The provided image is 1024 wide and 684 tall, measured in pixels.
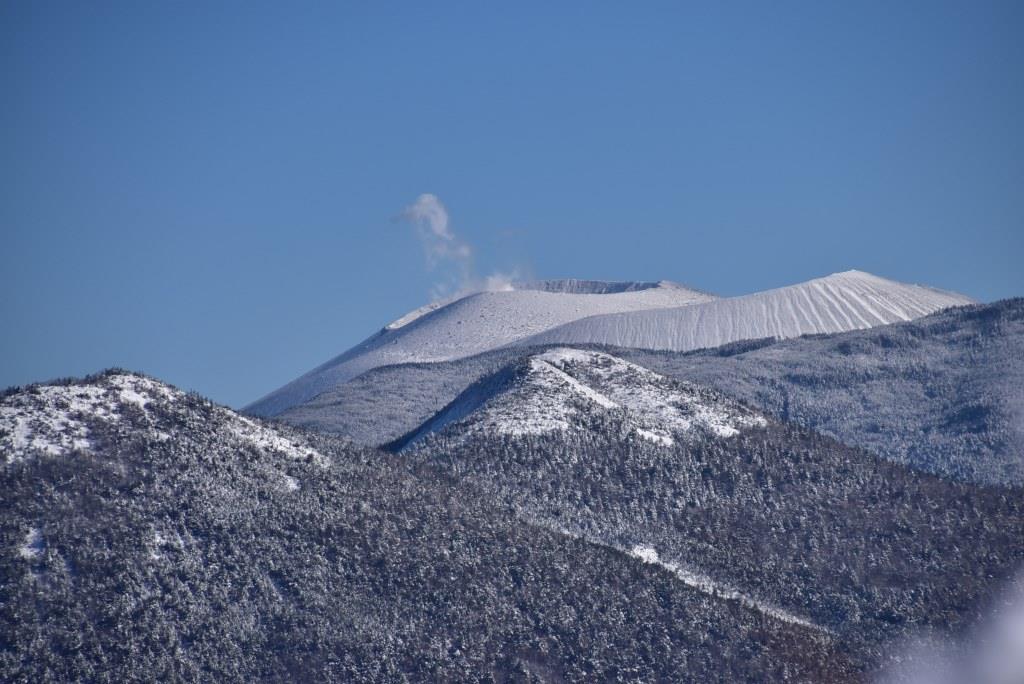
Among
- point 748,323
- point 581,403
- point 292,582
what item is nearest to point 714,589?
point 292,582

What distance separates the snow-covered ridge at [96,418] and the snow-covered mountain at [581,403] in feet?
51.8

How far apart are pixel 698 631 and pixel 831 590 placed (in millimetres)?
12229

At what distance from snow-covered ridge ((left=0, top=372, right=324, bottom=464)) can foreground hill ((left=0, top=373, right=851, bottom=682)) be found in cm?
14

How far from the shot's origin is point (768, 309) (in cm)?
19700

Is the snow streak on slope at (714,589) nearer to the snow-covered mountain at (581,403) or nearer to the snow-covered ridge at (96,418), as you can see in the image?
the snow-covered mountain at (581,403)

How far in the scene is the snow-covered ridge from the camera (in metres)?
89.7

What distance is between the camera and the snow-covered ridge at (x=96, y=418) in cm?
8969

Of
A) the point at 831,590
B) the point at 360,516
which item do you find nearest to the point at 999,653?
the point at 831,590

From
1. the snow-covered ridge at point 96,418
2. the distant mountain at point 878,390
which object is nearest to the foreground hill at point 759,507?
the snow-covered ridge at point 96,418

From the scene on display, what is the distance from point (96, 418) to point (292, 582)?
16377 millimetres

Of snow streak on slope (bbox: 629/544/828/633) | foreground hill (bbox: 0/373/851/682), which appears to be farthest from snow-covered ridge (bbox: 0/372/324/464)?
snow streak on slope (bbox: 629/544/828/633)

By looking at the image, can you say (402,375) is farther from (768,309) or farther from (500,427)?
(500,427)

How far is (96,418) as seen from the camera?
9338 cm

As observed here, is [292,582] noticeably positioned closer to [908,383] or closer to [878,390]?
[878,390]
